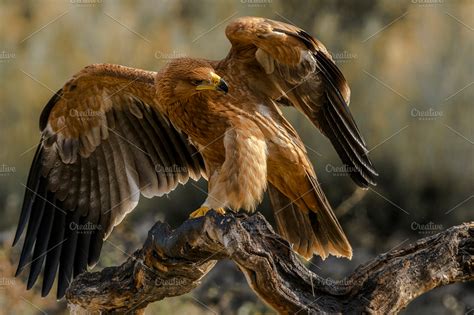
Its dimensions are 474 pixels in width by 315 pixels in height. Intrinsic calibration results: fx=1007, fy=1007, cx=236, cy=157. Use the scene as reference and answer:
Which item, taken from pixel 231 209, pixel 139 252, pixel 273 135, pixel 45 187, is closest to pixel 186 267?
pixel 139 252

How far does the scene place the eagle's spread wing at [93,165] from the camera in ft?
20.9

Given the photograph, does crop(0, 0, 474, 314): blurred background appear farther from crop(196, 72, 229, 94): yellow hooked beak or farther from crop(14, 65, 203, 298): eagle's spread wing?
crop(196, 72, 229, 94): yellow hooked beak

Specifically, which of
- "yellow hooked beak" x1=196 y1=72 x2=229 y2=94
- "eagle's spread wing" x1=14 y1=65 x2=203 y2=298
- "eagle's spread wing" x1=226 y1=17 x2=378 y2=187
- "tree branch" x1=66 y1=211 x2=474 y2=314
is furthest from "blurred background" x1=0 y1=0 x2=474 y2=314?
"tree branch" x1=66 y1=211 x2=474 y2=314

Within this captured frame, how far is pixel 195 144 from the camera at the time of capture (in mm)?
6207

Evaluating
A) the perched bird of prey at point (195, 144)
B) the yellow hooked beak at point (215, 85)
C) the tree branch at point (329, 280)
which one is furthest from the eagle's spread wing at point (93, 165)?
the tree branch at point (329, 280)

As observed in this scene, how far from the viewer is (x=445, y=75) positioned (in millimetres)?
8836

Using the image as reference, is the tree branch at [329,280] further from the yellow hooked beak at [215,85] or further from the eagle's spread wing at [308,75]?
the eagle's spread wing at [308,75]

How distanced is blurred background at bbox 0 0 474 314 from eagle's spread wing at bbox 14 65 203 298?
74.2 inches

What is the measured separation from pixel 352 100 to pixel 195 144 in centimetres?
311

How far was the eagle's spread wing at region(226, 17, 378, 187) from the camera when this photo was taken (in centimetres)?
557

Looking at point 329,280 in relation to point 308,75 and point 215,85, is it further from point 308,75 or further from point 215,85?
point 308,75

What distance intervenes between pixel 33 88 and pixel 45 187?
295cm

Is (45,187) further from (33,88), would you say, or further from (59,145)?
(33,88)

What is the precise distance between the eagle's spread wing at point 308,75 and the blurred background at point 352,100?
102 inches
